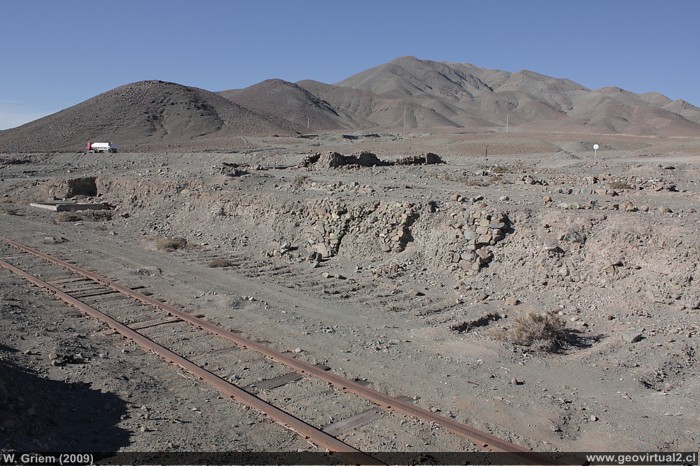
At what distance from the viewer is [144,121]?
375ft

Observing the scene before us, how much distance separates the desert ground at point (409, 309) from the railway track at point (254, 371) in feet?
0.85

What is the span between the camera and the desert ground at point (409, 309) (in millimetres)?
7543

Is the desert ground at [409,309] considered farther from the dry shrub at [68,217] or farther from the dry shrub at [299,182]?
the dry shrub at [68,217]

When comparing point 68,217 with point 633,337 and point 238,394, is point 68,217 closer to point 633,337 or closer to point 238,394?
point 238,394

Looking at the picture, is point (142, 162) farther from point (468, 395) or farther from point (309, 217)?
point (468, 395)

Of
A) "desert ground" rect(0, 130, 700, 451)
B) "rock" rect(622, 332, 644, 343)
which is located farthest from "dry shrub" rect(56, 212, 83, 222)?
"rock" rect(622, 332, 644, 343)

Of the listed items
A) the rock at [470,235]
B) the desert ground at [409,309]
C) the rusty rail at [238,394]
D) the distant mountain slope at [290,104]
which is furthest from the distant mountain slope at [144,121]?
the rusty rail at [238,394]

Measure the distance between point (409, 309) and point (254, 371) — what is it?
4.79 meters

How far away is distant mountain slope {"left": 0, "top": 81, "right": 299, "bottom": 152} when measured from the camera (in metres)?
105

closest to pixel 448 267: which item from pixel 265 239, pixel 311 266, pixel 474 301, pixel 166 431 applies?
pixel 474 301

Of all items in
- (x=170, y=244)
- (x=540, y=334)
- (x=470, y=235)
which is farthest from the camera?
(x=170, y=244)

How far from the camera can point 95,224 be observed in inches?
1022

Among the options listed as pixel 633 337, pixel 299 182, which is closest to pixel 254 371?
pixel 633 337

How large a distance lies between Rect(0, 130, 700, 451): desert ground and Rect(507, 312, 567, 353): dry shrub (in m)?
0.06
